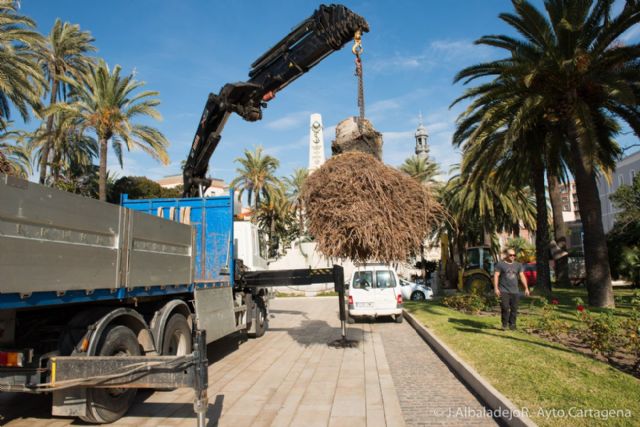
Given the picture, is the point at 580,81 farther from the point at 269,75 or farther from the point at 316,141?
the point at 316,141

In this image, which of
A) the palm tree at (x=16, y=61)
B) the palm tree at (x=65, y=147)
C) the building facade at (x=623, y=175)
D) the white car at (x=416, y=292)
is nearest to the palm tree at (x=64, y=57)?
the palm tree at (x=65, y=147)

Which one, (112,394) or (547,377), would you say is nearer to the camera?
(112,394)

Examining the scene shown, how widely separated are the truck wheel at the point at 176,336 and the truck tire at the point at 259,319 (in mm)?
4113

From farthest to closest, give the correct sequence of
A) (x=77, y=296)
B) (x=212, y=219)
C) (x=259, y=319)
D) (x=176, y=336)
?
1. (x=259, y=319)
2. (x=212, y=219)
3. (x=176, y=336)
4. (x=77, y=296)

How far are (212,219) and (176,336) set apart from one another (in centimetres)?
291

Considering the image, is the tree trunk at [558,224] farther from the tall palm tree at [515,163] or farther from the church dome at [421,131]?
the church dome at [421,131]

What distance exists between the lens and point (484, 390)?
541 centimetres

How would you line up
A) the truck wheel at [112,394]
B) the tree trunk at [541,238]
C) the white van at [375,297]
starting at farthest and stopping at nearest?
the tree trunk at [541,238], the white van at [375,297], the truck wheel at [112,394]

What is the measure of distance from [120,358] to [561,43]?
13.7 m

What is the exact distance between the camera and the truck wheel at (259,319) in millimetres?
10969

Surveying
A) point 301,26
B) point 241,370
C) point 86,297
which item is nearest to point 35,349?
point 86,297

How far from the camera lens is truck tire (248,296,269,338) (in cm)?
1096

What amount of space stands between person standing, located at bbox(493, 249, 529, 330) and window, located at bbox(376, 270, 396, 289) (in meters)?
3.97

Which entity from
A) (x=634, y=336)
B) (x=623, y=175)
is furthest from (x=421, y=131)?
(x=634, y=336)
